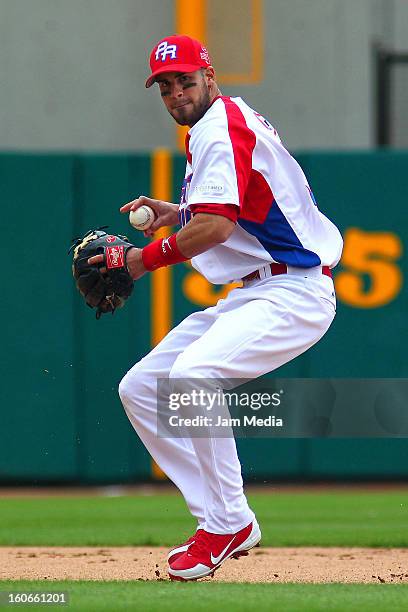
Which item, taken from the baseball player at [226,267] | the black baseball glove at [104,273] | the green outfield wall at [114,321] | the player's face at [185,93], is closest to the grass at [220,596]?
the baseball player at [226,267]

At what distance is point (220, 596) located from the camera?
4.10m

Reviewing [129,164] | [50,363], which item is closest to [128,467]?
[50,363]

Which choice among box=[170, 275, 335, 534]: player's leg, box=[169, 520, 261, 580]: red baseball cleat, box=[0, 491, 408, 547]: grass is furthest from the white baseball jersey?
box=[0, 491, 408, 547]: grass

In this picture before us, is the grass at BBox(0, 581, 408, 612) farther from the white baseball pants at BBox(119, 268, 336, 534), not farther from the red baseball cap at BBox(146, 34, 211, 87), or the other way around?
the red baseball cap at BBox(146, 34, 211, 87)

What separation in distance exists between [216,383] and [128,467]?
4.16 meters

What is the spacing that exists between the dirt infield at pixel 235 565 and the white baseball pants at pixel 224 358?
356 mm

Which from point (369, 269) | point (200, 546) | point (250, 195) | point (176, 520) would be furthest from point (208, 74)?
point (369, 269)

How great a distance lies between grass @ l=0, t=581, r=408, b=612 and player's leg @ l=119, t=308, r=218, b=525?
473mm

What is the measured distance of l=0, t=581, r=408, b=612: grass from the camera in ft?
12.7

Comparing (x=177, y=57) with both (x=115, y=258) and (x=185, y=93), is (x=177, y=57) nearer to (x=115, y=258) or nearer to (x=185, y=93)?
(x=185, y=93)

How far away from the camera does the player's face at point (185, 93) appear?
4637 mm

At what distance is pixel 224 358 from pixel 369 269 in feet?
14.0

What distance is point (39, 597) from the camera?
4086 mm

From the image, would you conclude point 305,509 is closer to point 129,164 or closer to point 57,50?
point 129,164
